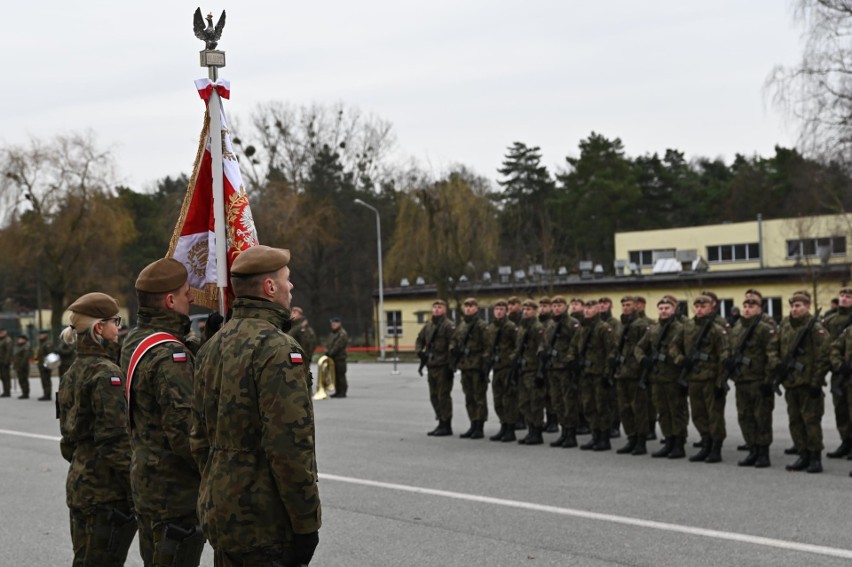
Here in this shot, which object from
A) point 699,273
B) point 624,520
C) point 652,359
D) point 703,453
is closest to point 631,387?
point 652,359

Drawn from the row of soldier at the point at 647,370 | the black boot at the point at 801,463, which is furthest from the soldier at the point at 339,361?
the black boot at the point at 801,463

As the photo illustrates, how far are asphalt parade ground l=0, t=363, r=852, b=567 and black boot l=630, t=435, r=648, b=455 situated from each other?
0.93ft

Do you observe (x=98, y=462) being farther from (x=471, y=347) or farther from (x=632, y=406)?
(x=471, y=347)

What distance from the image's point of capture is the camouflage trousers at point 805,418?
11.6 meters

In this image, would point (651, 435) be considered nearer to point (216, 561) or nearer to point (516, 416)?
Result: point (516, 416)

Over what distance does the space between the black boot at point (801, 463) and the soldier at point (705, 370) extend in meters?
1.00

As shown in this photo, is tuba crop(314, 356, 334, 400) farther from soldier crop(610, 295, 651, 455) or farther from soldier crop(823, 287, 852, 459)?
soldier crop(823, 287, 852, 459)

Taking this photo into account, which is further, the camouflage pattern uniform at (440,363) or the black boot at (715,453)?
the camouflage pattern uniform at (440,363)

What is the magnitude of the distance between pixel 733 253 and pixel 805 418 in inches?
1987

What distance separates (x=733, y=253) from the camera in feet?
198

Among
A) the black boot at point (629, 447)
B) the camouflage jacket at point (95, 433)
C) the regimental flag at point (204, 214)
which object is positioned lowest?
the black boot at point (629, 447)

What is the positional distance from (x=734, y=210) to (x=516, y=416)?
Result: 67.1m

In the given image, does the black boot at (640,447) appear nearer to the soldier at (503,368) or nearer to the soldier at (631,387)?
the soldier at (631,387)

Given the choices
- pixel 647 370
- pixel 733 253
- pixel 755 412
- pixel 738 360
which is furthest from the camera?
pixel 733 253
